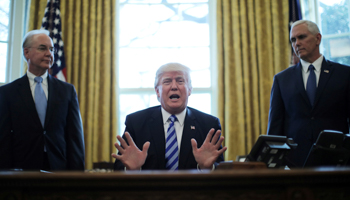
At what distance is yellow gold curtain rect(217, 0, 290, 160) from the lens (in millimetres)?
4648

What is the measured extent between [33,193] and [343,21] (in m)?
4.90

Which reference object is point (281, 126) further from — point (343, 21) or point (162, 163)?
point (343, 21)

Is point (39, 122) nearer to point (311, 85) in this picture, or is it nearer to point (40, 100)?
point (40, 100)

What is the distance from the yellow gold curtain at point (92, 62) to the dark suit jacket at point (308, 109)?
253 cm

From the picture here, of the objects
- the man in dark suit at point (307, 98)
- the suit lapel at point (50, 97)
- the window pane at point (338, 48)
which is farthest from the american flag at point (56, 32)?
the window pane at point (338, 48)

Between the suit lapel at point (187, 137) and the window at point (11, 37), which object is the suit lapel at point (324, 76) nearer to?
the suit lapel at point (187, 137)

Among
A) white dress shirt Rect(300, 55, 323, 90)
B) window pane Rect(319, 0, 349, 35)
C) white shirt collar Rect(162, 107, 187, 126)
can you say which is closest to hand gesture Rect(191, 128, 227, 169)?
white shirt collar Rect(162, 107, 187, 126)

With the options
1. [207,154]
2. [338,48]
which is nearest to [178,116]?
[207,154]

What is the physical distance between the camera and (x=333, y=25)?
4.88m

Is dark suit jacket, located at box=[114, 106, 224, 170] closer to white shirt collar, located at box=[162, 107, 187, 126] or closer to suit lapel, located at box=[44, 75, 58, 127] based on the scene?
white shirt collar, located at box=[162, 107, 187, 126]

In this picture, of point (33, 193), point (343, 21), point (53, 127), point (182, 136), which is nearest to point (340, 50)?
point (343, 21)

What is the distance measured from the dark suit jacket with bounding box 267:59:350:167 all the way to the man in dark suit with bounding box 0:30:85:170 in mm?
1702

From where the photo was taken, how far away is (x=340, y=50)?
4750 millimetres

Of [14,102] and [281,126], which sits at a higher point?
[14,102]
